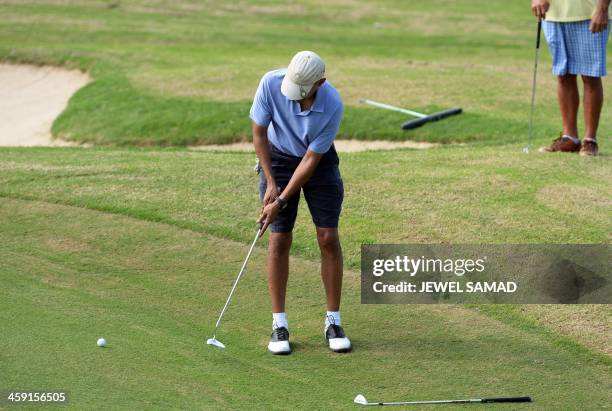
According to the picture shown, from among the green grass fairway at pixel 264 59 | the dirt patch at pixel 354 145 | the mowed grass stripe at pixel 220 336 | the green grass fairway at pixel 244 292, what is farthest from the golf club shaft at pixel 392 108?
the mowed grass stripe at pixel 220 336

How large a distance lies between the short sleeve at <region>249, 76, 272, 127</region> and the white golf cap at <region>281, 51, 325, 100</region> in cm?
22

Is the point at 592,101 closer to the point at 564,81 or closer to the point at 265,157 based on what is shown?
the point at 564,81

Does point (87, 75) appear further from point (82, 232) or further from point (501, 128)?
point (82, 232)

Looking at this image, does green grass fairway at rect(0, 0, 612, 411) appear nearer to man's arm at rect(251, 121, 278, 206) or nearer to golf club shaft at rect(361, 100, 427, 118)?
golf club shaft at rect(361, 100, 427, 118)

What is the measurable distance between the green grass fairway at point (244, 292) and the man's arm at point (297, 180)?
35.7 inches

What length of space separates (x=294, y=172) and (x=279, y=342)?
1.13 metres

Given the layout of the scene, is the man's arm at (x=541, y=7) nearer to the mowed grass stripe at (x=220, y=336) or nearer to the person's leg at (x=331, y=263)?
the mowed grass stripe at (x=220, y=336)

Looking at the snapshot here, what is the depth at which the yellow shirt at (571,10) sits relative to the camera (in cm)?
1102

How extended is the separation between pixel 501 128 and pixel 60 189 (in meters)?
6.60

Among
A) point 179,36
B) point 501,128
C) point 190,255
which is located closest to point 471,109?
point 501,128

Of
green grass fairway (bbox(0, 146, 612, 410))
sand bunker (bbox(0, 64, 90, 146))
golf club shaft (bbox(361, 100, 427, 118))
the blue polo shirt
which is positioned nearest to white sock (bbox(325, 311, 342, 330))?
green grass fairway (bbox(0, 146, 612, 410))

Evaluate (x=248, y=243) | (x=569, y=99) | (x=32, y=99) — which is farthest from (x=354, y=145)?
(x=32, y=99)

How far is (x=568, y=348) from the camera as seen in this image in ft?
23.2

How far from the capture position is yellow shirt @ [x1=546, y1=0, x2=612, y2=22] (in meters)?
11.0
